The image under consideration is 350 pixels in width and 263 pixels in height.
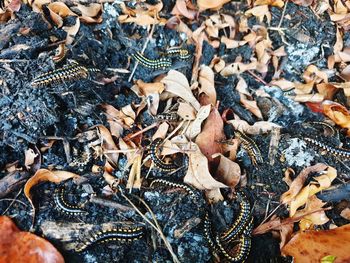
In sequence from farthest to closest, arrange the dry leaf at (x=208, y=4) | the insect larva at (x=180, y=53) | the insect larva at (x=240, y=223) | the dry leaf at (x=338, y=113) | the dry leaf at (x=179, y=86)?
the dry leaf at (x=208, y=4) → the insect larva at (x=180, y=53) → the dry leaf at (x=338, y=113) → the dry leaf at (x=179, y=86) → the insect larva at (x=240, y=223)

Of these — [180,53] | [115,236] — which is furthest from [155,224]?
[180,53]

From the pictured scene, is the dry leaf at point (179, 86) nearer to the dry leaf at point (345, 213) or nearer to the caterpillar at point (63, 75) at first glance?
the caterpillar at point (63, 75)

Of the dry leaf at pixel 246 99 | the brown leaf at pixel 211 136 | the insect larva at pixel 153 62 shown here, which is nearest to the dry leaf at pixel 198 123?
the brown leaf at pixel 211 136

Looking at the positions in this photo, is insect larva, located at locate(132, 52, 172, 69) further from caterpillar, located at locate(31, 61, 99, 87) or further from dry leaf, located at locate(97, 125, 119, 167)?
dry leaf, located at locate(97, 125, 119, 167)

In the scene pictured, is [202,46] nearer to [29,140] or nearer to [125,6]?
[125,6]

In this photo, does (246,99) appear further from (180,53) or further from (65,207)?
(65,207)

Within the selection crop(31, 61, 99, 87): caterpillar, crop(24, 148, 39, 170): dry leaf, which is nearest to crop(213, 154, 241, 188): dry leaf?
crop(31, 61, 99, 87): caterpillar
